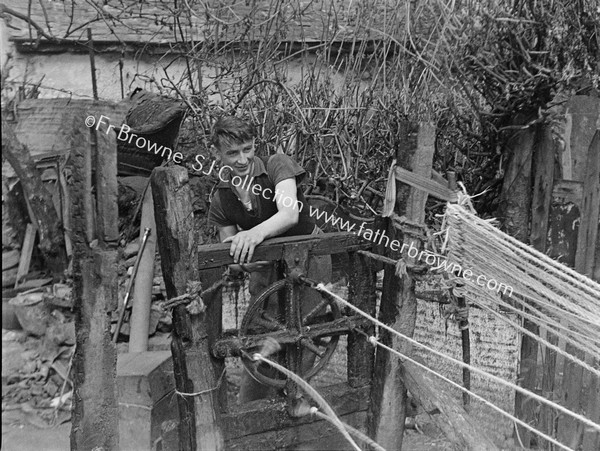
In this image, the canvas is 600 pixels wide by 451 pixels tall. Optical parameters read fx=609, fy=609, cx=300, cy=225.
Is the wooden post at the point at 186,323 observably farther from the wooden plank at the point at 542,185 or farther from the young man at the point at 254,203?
the wooden plank at the point at 542,185

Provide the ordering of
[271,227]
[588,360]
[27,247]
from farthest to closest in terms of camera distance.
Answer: [27,247]
[588,360]
[271,227]

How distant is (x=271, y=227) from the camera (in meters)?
2.48

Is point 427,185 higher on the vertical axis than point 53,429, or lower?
higher

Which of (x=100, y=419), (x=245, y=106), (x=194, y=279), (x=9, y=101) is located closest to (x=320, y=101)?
(x=245, y=106)

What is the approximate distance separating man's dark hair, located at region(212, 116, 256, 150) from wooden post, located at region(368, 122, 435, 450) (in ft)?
2.17

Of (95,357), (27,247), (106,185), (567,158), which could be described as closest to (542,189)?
(567,158)

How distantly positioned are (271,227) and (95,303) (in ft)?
2.53

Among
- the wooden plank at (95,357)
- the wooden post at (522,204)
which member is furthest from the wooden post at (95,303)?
the wooden post at (522,204)

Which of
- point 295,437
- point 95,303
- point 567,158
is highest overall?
point 567,158

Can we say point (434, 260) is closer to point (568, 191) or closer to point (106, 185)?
point (568, 191)

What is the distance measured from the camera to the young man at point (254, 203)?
2.50m

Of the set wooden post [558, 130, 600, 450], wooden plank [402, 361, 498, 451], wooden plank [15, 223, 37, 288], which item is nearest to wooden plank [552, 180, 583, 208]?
wooden post [558, 130, 600, 450]

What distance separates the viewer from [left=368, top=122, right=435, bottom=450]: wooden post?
8.12 feet

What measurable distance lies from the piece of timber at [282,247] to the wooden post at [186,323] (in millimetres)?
106
